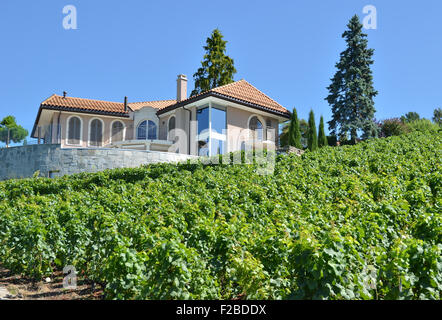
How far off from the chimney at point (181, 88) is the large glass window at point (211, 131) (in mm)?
3888

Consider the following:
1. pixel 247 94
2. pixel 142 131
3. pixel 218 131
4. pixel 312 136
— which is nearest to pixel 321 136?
pixel 312 136

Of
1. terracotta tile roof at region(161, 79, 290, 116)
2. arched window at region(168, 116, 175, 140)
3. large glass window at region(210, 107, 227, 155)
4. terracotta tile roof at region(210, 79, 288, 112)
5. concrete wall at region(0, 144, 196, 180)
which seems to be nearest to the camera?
concrete wall at region(0, 144, 196, 180)

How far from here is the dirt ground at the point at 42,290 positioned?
20.1 feet

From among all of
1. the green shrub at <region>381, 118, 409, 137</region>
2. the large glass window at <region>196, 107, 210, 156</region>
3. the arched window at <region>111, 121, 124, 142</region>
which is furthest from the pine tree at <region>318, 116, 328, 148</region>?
the arched window at <region>111, 121, 124, 142</region>

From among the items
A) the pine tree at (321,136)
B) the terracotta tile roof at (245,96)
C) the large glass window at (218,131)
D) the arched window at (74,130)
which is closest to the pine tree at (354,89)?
the pine tree at (321,136)

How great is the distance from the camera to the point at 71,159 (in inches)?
717

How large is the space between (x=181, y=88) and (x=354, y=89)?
12.4m

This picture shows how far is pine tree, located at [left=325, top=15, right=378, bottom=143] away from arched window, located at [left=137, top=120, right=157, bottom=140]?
1268cm

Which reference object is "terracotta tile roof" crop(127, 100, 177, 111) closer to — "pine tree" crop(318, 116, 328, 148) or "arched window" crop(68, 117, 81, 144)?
"arched window" crop(68, 117, 81, 144)

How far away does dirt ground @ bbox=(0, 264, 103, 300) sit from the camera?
6133mm

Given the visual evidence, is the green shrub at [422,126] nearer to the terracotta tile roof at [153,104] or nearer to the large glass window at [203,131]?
the large glass window at [203,131]
